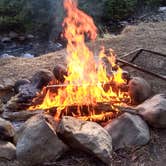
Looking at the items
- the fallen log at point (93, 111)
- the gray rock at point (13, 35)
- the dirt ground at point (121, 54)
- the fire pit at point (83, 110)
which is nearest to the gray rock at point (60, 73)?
the fire pit at point (83, 110)

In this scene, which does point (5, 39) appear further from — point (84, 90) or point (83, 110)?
point (83, 110)

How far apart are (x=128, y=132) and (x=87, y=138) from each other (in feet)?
1.74

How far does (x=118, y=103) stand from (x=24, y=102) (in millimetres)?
1101

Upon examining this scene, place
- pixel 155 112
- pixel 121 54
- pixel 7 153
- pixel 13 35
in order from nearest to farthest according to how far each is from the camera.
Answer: pixel 7 153
pixel 155 112
pixel 121 54
pixel 13 35

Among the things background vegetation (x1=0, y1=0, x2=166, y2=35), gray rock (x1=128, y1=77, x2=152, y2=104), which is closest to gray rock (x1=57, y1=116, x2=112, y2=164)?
gray rock (x1=128, y1=77, x2=152, y2=104)

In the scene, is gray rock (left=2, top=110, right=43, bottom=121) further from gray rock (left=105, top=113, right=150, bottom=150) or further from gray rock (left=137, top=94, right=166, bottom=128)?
gray rock (left=137, top=94, right=166, bottom=128)

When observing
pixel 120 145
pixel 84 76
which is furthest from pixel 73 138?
pixel 84 76

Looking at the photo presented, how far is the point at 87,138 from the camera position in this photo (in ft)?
14.3

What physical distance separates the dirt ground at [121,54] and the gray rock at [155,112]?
0.12 meters

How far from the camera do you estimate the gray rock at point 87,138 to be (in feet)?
14.3

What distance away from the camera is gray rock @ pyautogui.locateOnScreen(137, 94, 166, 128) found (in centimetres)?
478

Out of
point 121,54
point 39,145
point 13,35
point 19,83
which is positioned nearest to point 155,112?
point 39,145

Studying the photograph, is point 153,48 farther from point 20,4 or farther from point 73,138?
point 20,4

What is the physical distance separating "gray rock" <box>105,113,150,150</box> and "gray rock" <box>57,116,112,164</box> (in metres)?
0.15
